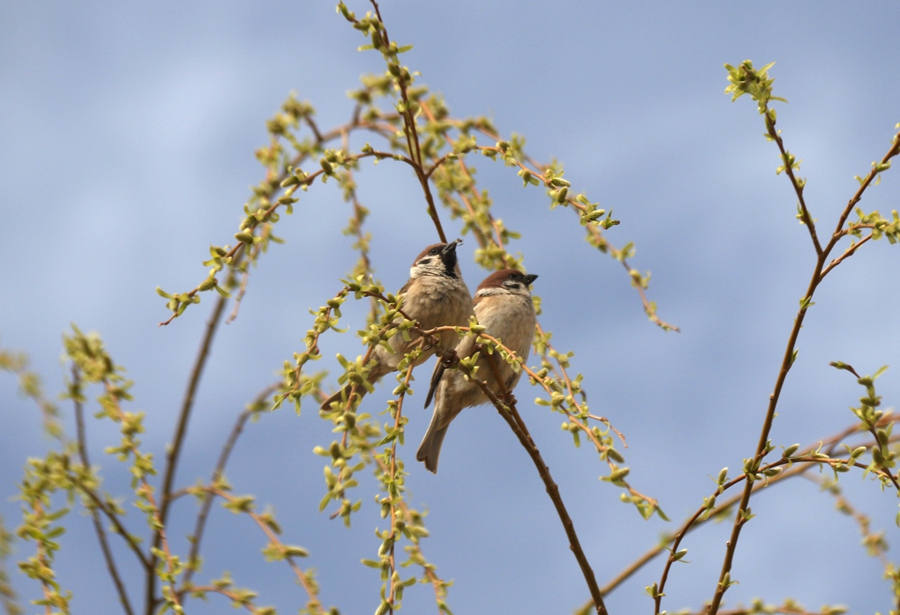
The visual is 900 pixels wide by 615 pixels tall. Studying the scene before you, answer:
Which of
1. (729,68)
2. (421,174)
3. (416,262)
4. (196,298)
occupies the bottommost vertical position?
(196,298)

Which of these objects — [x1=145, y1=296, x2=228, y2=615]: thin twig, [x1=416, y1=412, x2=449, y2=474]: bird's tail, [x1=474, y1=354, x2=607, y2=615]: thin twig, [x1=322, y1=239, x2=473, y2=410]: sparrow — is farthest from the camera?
[x1=416, y1=412, x2=449, y2=474]: bird's tail

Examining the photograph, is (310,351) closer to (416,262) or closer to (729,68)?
(729,68)

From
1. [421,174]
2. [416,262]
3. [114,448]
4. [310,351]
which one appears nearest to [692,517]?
[310,351]

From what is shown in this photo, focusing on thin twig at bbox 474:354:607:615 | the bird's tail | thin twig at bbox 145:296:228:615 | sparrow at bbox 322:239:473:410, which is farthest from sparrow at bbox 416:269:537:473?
thin twig at bbox 474:354:607:615

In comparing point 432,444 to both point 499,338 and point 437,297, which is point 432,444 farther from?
point 437,297

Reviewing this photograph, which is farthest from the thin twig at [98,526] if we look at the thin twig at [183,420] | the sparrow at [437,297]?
the sparrow at [437,297]

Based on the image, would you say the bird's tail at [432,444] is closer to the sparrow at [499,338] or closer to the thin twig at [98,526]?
the sparrow at [499,338]

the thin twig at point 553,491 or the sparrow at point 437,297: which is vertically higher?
the sparrow at point 437,297

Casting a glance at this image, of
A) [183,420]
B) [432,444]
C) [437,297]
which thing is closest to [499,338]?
[437,297]

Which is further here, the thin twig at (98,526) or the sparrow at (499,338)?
the sparrow at (499,338)

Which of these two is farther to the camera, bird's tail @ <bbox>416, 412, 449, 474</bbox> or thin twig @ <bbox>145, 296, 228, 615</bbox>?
bird's tail @ <bbox>416, 412, 449, 474</bbox>

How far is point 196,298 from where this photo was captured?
2.27 m

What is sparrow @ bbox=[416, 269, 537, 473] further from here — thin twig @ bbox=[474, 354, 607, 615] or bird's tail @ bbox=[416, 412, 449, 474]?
thin twig @ bbox=[474, 354, 607, 615]

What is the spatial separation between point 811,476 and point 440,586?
1.40 metres
